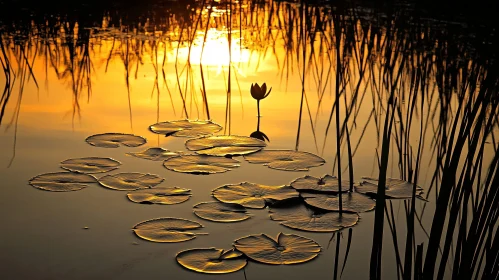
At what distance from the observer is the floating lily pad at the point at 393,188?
2.46 m

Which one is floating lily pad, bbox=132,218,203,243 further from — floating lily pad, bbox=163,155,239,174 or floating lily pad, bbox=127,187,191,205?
floating lily pad, bbox=163,155,239,174

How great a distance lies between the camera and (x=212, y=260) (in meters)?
1.93

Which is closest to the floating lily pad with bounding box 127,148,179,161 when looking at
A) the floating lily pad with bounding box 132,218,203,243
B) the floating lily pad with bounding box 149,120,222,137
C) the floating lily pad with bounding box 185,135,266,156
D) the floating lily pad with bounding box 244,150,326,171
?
the floating lily pad with bounding box 185,135,266,156

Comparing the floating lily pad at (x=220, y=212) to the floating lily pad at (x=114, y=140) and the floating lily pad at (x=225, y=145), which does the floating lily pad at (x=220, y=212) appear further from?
the floating lily pad at (x=114, y=140)

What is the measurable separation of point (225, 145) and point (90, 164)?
0.58m

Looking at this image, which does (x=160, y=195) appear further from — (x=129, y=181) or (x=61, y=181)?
(x=61, y=181)

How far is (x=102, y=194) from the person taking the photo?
7.73 ft

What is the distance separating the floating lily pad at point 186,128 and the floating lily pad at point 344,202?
0.74 metres

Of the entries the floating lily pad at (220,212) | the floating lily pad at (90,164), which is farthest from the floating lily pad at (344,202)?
the floating lily pad at (90,164)

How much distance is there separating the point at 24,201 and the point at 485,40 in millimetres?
3986

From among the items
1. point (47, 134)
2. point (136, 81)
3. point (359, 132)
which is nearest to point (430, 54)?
point (359, 132)

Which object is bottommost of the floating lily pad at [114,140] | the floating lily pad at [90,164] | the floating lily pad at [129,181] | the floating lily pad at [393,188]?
the floating lily pad at [393,188]

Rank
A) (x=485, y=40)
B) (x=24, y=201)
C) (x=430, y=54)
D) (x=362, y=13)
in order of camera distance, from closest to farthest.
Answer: (x=24, y=201)
(x=430, y=54)
(x=485, y=40)
(x=362, y=13)

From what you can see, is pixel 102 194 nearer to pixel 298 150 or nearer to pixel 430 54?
pixel 298 150
